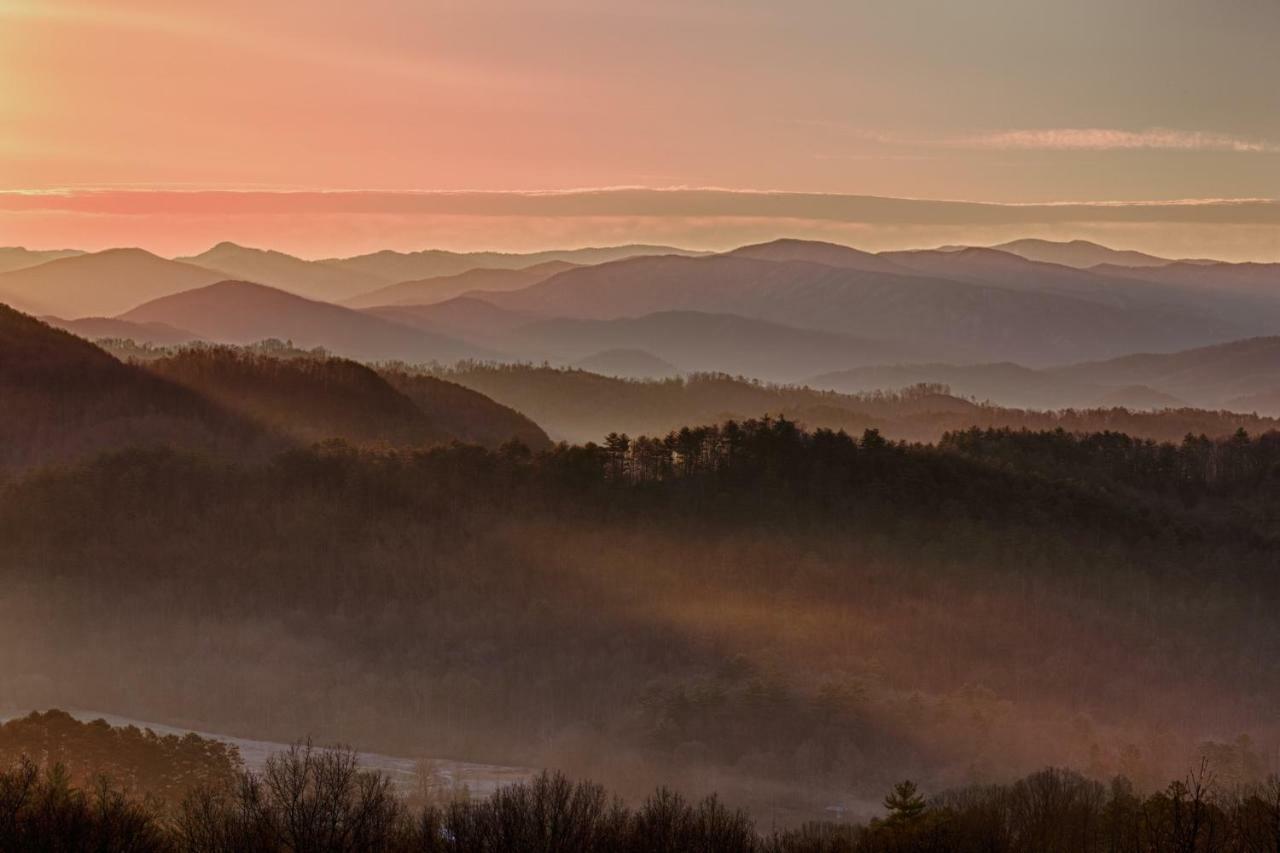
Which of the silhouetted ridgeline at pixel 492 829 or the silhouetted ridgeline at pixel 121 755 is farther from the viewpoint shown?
the silhouetted ridgeline at pixel 121 755

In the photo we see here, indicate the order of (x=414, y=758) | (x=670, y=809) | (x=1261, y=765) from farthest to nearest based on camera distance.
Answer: (x=414, y=758)
(x=1261, y=765)
(x=670, y=809)

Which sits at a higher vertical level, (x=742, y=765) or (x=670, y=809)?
(x=670, y=809)

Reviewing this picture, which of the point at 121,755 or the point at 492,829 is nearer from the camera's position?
the point at 492,829

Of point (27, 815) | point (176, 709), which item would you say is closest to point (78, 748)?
point (27, 815)

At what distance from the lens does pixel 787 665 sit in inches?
7854

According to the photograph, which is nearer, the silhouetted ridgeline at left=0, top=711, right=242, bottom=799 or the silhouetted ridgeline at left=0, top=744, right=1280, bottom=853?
the silhouetted ridgeline at left=0, top=744, right=1280, bottom=853

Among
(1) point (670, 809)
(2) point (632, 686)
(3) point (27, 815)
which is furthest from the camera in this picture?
(2) point (632, 686)

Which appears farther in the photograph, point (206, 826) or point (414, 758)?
point (414, 758)

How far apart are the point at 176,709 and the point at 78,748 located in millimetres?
83579

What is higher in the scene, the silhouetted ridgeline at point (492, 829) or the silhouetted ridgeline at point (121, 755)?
the silhouetted ridgeline at point (492, 829)

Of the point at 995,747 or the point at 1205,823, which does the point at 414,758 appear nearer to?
the point at 995,747

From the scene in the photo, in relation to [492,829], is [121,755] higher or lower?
lower

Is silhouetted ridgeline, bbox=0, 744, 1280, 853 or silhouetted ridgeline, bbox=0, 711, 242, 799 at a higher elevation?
silhouetted ridgeline, bbox=0, 744, 1280, 853

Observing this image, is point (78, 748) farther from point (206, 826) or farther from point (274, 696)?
point (274, 696)
